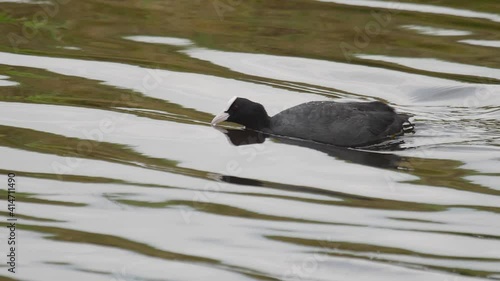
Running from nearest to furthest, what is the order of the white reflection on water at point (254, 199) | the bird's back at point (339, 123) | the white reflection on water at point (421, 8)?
the white reflection on water at point (254, 199) < the bird's back at point (339, 123) < the white reflection on water at point (421, 8)

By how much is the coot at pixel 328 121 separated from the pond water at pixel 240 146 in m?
0.18

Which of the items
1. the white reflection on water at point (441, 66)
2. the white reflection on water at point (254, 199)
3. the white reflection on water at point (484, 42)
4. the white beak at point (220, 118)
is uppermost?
the white reflection on water at point (484, 42)

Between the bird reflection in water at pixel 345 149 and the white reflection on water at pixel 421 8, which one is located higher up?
the white reflection on water at pixel 421 8

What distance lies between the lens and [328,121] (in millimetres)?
11352

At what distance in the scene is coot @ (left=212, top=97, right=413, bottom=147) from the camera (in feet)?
37.2

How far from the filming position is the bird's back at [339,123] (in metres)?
11.3

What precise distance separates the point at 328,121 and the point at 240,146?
0.94 metres

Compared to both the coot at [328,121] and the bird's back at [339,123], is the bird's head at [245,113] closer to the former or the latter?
the coot at [328,121]

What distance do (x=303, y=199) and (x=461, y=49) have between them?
5.95m

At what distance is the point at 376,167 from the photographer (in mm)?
10297

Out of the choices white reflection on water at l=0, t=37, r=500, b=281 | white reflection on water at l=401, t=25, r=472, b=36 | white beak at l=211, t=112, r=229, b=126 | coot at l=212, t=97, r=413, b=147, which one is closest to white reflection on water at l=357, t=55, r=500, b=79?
white reflection on water at l=0, t=37, r=500, b=281

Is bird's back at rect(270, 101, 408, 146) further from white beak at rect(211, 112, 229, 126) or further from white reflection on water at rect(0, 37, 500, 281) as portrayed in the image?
white beak at rect(211, 112, 229, 126)

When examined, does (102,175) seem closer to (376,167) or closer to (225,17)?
(376,167)

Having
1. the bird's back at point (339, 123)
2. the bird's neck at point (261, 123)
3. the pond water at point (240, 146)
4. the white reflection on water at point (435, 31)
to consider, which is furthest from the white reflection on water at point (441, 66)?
the bird's neck at point (261, 123)
